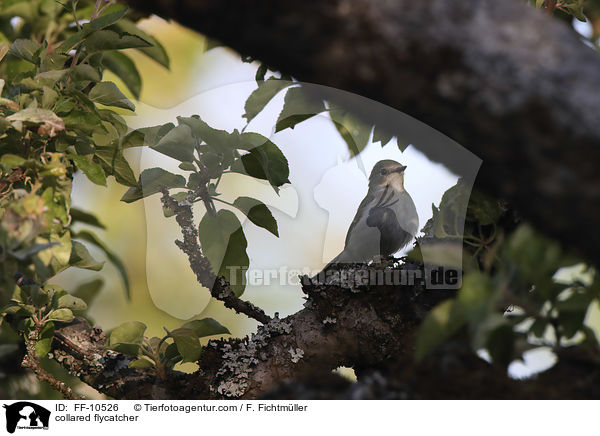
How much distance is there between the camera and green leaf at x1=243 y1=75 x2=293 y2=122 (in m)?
1.05

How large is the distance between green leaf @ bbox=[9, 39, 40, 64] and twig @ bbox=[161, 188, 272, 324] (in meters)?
0.39

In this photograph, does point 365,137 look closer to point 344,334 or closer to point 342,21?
point 344,334

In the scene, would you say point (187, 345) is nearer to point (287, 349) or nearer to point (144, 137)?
point (287, 349)

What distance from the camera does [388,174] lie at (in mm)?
1146

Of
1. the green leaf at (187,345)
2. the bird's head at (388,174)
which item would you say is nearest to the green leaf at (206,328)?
the green leaf at (187,345)

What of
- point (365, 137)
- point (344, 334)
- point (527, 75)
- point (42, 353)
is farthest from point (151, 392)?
point (527, 75)

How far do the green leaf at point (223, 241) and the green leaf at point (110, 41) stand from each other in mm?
357

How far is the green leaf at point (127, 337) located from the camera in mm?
1071

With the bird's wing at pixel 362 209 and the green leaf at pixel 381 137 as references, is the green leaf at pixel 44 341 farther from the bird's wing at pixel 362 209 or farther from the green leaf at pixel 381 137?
the green leaf at pixel 381 137

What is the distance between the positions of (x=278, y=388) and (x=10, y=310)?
64 centimetres

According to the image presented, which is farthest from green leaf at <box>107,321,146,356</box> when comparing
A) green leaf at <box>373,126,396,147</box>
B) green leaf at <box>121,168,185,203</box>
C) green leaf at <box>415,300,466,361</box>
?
green leaf at <box>415,300,466,361</box>

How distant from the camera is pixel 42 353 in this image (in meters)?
1.07
